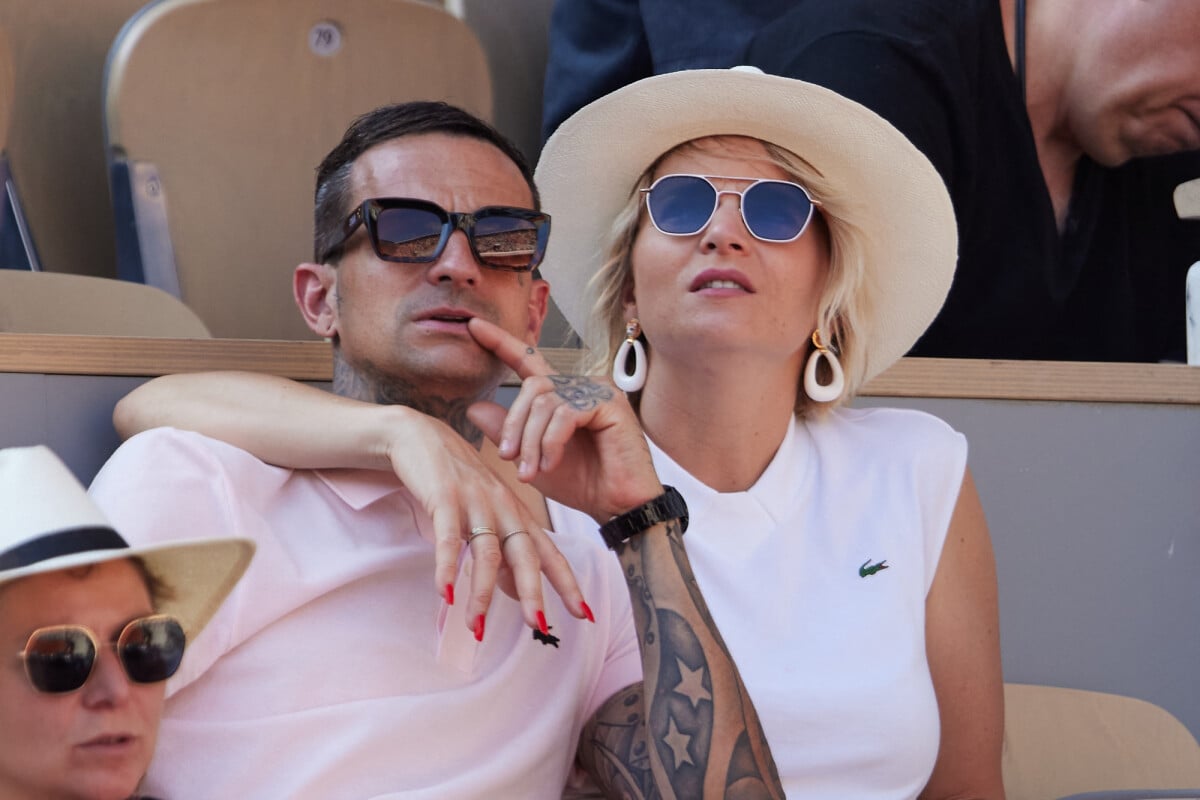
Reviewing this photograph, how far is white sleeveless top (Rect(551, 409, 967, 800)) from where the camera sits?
183 cm

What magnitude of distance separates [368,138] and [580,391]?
1.44ft

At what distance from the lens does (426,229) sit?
1.66 m

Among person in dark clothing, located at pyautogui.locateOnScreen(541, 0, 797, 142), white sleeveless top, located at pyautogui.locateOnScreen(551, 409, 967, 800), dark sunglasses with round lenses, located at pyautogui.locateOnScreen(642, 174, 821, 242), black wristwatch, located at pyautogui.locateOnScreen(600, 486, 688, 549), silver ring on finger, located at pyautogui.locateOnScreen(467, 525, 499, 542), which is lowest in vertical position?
white sleeveless top, located at pyautogui.locateOnScreen(551, 409, 967, 800)

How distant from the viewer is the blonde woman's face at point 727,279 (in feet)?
6.53

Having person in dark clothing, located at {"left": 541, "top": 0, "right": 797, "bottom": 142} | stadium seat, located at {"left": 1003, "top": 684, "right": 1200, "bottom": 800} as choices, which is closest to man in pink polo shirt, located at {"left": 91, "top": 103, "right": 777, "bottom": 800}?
stadium seat, located at {"left": 1003, "top": 684, "right": 1200, "bottom": 800}

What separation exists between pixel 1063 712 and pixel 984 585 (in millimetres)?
300

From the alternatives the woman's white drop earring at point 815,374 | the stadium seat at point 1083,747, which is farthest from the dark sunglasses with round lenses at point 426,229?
the stadium seat at point 1083,747

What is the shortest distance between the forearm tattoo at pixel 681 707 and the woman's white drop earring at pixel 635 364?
1.79 feet

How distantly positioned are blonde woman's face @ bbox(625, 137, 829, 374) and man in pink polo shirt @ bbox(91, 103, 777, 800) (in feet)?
0.96

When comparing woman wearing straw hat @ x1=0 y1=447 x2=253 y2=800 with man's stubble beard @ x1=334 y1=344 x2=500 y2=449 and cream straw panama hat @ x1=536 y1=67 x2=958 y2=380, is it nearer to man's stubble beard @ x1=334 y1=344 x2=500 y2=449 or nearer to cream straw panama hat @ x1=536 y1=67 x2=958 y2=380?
man's stubble beard @ x1=334 y1=344 x2=500 y2=449

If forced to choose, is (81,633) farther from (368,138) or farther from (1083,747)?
(1083,747)

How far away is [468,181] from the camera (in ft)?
5.66

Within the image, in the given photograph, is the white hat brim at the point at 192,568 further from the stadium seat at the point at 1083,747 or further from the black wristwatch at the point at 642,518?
the stadium seat at the point at 1083,747

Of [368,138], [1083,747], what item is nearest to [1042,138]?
[1083,747]
